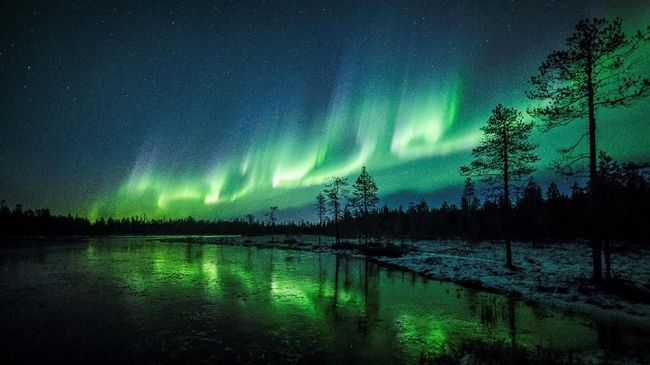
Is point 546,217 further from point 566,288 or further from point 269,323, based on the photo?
point 269,323

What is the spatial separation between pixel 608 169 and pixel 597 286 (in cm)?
656

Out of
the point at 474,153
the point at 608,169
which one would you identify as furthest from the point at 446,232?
the point at 608,169

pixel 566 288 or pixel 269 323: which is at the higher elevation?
pixel 566 288

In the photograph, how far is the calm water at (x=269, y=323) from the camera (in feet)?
33.1

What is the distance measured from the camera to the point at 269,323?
13.3 m

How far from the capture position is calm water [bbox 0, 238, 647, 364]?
10.1m

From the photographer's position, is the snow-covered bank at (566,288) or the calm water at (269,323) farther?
the snow-covered bank at (566,288)

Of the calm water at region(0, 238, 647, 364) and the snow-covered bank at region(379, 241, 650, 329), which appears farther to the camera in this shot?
the snow-covered bank at region(379, 241, 650, 329)

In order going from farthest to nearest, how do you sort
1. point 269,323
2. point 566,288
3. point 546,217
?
point 546,217
point 566,288
point 269,323

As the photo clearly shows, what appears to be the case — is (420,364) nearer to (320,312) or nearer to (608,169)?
(320,312)

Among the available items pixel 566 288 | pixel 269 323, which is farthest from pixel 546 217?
pixel 269 323

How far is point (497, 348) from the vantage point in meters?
9.20

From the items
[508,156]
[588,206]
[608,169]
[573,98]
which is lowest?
[588,206]

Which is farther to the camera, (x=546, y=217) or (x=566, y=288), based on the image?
(x=546, y=217)
